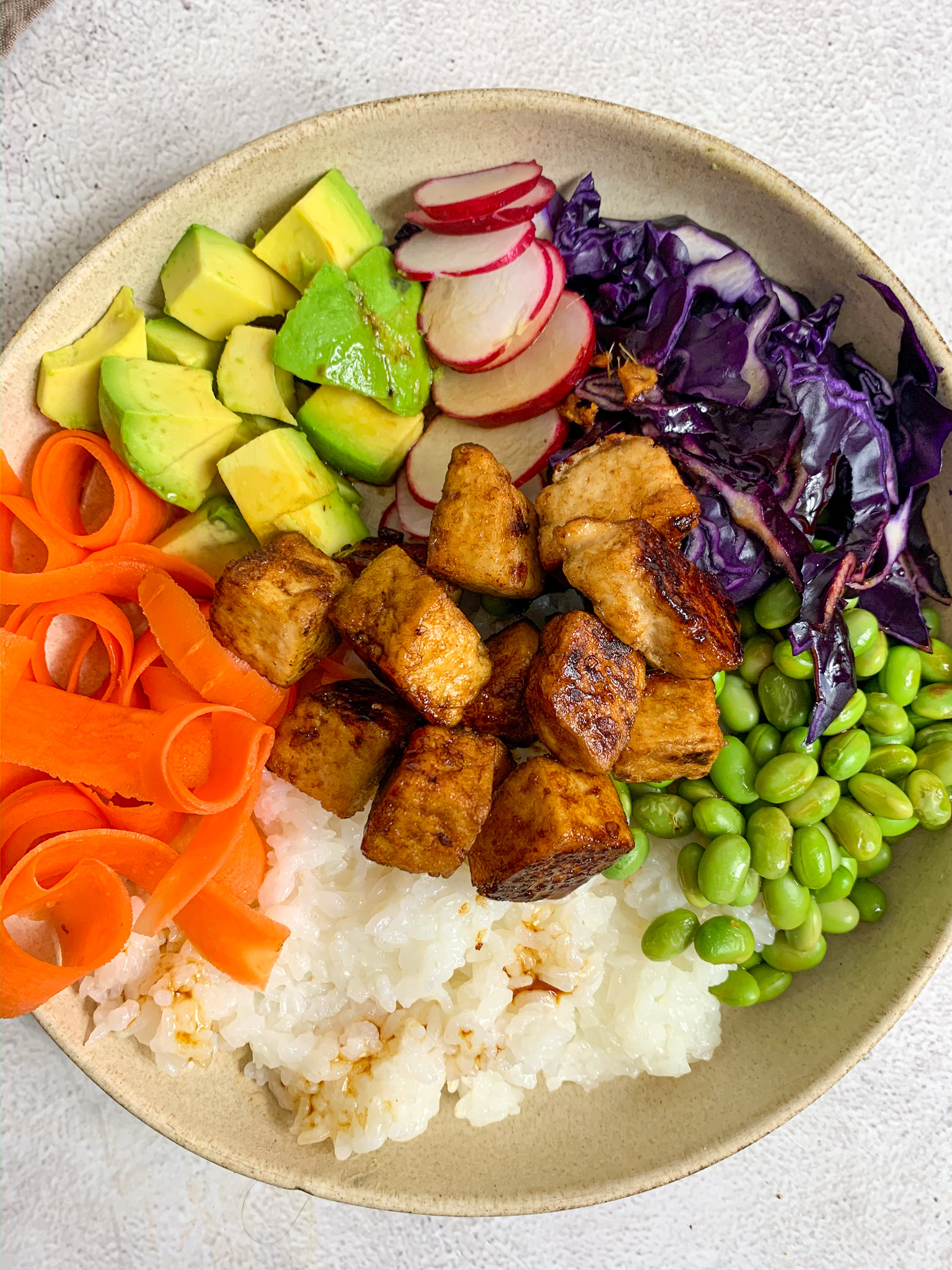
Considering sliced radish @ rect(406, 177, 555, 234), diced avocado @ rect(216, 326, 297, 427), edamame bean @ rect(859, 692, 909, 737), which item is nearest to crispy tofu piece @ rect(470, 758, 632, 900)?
edamame bean @ rect(859, 692, 909, 737)

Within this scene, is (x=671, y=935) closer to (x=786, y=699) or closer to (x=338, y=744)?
(x=786, y=699)

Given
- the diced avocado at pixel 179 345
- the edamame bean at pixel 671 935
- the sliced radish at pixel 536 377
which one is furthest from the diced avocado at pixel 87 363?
the edamame bean at pixel 671 935

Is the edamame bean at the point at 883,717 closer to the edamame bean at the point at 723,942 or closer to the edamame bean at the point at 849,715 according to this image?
the edamame bean at the point at 849,715

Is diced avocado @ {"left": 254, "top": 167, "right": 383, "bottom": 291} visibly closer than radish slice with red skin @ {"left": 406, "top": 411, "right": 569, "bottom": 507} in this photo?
Yes

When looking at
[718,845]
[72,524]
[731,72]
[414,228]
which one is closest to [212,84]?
[414,228]

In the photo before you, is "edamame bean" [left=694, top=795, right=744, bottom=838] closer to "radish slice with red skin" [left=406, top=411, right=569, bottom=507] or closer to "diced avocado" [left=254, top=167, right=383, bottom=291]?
"radish slice with red skin" [left=406, top=411, right=569, bottom=507]

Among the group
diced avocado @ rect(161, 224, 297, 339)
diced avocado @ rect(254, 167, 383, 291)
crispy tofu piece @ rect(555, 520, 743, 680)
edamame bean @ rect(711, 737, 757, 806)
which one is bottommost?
edamame bean @ rect(711, 737, 757, 806)
